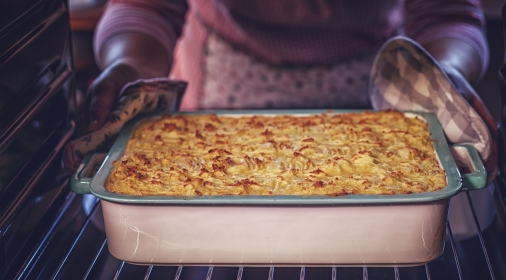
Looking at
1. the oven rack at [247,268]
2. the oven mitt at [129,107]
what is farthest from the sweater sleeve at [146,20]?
the oven rack at [247,268]

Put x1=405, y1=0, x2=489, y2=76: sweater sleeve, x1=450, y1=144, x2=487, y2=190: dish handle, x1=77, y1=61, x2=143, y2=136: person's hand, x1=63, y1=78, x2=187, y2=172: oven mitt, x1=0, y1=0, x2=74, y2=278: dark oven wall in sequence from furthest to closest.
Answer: x1=405, y1=0, x2=489, y2=76: sweater sleeve, x1=77, y1=61, x2=143, y2=136: person's hand, x1=63, y1=78, x2=187, y2=172: oven mitt, x1=450, y1=144, x2=487, y2=190: dish handle, x1=0, y1=0, x2=74, y2=278: dark oven wall

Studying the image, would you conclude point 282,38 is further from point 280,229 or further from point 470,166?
point 280,229

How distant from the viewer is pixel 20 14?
35.5 inches

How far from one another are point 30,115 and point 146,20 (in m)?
0.90

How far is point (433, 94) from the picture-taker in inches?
50.6

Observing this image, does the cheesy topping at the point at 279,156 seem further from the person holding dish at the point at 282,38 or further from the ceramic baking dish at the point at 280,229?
the person holding dish at the point at 282,38

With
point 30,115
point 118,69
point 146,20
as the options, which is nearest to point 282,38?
point 146,20

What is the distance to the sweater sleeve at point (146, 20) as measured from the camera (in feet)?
5.90

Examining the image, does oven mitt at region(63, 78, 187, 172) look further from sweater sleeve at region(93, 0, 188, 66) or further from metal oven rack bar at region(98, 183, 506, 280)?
sweater sleeve at region(93, 0, 188, 66)

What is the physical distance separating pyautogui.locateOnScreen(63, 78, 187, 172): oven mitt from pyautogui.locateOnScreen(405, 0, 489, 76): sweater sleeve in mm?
835

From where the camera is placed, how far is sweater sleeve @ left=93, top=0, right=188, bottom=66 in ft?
5.90

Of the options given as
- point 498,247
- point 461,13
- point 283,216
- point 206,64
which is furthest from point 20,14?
point 461,13

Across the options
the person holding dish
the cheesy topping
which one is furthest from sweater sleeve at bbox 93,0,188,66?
the cheesy topping

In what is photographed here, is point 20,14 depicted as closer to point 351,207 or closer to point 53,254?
point 53,254
